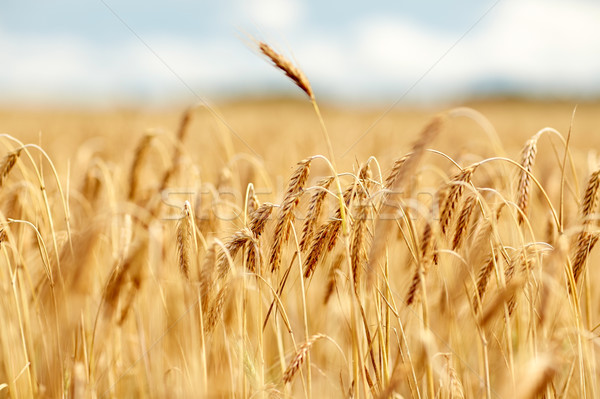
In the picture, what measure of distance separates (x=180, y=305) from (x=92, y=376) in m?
1.13

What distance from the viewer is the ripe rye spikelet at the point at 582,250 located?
150cm

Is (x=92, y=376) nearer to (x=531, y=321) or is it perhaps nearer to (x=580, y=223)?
(x=531, y=321)

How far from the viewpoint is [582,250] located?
5.00ft

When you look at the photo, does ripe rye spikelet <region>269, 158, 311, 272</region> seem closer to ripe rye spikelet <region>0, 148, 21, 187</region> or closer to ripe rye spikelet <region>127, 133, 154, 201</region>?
ripe rye spikelet <region>0, 148, 21, 187</region>

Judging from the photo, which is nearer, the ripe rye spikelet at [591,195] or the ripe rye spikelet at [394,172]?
the ripe rye spikelet at [394,172]

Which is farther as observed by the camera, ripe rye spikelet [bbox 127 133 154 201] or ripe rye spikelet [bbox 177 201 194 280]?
ripe rye spikelet [bbox 127 133 154 201]

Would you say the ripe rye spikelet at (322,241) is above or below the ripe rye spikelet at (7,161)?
below

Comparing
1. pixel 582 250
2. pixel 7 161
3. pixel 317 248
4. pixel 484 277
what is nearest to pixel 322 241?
pixel 317 248

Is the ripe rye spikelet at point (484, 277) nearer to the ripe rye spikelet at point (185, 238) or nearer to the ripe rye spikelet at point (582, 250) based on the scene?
the ripe rye spikelet at point (582, 250)

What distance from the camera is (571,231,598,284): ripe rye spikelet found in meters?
1.50

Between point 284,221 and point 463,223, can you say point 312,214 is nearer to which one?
point 284,221

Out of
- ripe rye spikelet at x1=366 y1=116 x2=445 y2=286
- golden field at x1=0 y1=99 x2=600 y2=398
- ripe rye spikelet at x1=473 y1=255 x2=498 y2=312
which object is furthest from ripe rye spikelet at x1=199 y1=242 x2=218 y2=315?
ripe rye spikelet at x1=473 y1=255 x2=498 y2=312

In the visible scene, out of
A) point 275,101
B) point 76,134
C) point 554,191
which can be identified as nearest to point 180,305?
point 554,191

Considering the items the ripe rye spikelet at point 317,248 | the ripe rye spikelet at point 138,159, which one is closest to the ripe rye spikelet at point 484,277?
the ripe rye spikelet at point 317,248
